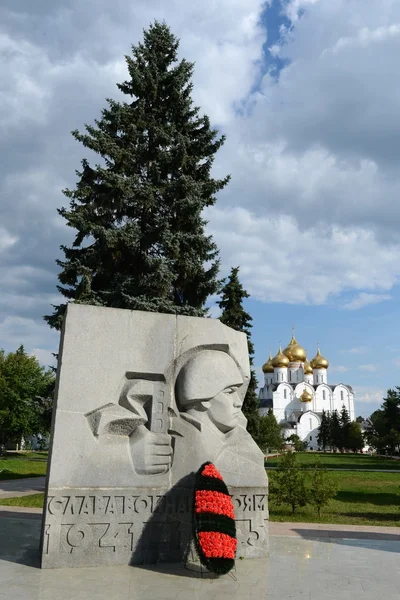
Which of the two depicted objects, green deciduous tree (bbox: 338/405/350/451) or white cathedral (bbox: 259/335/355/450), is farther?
white cathedral (bbox: 259/335/355/450)

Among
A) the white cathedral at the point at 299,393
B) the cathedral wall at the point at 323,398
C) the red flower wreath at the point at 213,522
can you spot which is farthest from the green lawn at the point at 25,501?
the cathedral wall at the point at 323,398

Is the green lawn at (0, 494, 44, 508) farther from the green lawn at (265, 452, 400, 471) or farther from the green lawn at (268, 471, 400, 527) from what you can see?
the green lawn at (265, 452, 400, 471)

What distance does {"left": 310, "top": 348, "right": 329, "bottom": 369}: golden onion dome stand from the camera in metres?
87.1

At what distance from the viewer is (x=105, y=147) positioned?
15.3 meters

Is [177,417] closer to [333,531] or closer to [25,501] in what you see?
[333,531]

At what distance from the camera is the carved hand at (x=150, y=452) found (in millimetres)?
6762

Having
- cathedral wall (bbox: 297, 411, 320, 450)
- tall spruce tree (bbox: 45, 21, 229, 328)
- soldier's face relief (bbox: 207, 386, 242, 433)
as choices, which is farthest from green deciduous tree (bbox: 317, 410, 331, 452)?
soldier's face relief (bbox: 207, 386, 242, 433)

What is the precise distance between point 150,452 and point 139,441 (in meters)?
0.21

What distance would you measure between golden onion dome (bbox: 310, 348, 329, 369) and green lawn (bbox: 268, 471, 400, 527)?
68.2 metres

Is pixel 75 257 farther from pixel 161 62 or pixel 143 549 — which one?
pixel 143 549

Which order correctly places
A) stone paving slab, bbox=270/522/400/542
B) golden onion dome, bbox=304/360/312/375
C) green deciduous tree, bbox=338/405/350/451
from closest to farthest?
stone paving slab, bbox=270/522/400/542 < green deciduous tree, bbox=338/405/350/451 < golden onion dome, bbox=304/360/312/375

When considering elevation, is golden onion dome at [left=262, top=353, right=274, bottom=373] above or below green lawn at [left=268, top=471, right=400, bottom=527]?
above

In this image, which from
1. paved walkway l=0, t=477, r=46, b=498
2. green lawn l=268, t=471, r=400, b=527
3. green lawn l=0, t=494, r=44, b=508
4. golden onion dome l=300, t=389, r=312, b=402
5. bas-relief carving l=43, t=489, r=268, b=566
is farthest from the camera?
golden onion dome l=300, t=389, r=312, b=402

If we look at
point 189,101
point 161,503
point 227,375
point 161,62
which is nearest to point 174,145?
point 189,101
